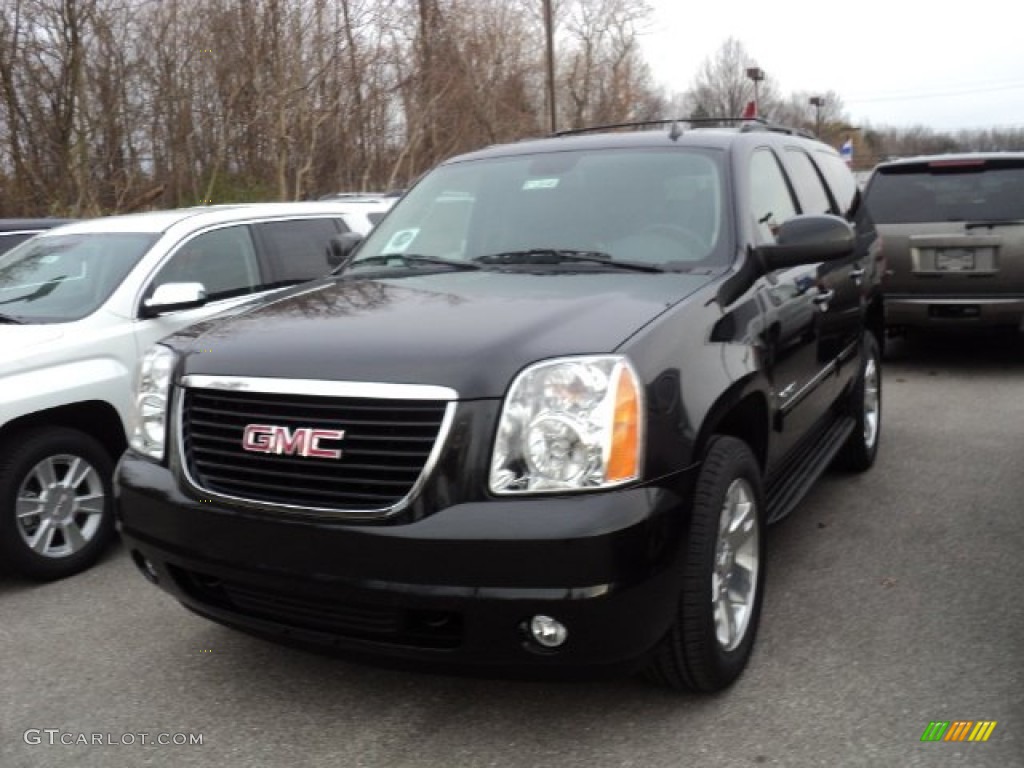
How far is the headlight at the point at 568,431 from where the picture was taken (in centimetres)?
250

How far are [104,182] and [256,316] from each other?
17.6 m

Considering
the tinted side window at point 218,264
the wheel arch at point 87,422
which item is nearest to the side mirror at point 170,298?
the tinted side window at point 218,264

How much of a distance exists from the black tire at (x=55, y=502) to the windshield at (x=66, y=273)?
26.7 inches

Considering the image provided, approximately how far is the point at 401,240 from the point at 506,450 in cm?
190

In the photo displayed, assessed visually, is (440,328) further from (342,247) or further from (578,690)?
(342,247)

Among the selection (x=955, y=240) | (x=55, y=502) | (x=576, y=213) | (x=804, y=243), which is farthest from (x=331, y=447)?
(x=955, y=240)

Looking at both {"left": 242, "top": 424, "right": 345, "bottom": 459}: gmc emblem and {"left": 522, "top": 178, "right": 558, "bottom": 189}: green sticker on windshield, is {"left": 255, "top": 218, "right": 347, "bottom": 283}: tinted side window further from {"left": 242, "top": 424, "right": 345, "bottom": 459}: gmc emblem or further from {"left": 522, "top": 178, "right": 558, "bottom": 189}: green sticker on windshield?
{"left": 242, "top": 424, "right": 345, "bottom": 459}: gmc emblem

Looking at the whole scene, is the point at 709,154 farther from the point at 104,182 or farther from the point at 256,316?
the point at 104,182

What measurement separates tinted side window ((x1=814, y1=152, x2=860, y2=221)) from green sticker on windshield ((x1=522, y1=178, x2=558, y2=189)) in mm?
1872

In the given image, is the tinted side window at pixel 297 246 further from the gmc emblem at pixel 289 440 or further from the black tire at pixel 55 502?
the gmc emblem at pixel 289 440

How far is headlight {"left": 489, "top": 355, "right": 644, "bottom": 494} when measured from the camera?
2504 millimetres

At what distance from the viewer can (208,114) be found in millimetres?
20672

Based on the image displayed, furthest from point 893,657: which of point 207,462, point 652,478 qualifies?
point 207,462

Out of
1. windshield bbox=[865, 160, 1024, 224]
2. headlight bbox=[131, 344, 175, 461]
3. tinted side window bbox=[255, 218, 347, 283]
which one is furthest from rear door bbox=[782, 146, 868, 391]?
windshield bbox=[865, 160, 1024, 224]
